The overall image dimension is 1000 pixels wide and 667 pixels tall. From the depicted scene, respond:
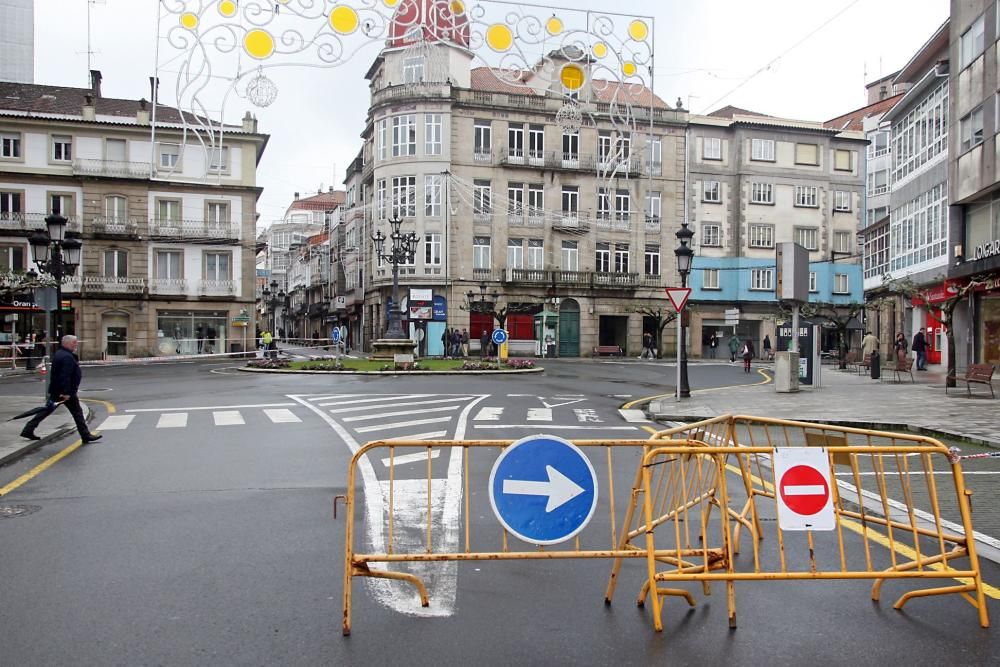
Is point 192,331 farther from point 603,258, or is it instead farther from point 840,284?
point 840,284

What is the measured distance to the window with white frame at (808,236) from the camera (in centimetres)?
5812

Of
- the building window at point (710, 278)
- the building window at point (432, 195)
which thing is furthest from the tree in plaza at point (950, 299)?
the building window at point (432, 195)

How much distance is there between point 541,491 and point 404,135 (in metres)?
48.6

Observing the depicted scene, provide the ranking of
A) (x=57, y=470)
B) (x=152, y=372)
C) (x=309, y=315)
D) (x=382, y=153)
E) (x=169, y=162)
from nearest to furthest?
(x=57, y=470) → (x=152, y=372) → (x=169, y=162) → (x=382, y=153) → (x=309, y=315)

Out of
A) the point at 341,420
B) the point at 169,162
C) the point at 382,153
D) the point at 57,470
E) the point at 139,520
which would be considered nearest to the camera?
the point at 139,520

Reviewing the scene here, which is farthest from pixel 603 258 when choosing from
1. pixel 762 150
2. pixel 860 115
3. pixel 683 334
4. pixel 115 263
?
pixel 683 334

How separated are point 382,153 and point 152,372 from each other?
80.3ft

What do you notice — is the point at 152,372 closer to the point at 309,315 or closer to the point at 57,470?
the point at 57,470

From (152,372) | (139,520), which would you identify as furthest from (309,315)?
(139,520)

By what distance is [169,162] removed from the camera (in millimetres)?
46688

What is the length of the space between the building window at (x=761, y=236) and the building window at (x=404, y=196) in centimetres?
2350

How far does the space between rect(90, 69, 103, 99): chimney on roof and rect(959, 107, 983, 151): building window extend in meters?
50.1

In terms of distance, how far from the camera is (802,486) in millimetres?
5105

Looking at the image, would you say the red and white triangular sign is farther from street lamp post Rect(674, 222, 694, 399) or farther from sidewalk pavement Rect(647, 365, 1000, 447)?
sidewalk pavement Rect(647, 365, 1000, 447)
